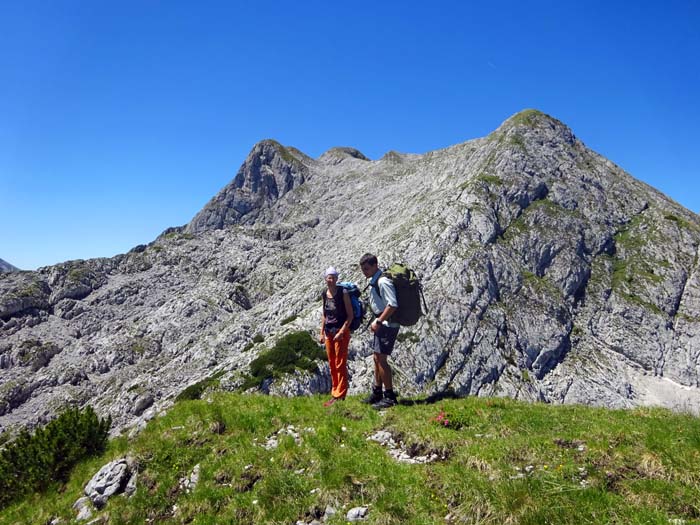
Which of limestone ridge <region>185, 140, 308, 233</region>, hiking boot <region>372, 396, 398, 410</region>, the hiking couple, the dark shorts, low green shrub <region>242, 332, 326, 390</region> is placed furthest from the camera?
limestone ridge <region>185, 140, 308, 233</region>

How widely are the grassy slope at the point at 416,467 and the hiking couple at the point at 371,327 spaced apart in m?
0.92

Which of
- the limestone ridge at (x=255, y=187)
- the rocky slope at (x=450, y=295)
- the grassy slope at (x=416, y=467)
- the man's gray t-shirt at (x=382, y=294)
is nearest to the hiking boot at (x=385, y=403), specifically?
the grassy slope at (x=416, y=467)

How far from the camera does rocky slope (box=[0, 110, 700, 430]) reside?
6888cm

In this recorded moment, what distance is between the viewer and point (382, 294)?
12359 mm

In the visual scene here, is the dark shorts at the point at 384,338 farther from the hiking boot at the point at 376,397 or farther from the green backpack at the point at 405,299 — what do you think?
the hiking boot at the point at 376,397

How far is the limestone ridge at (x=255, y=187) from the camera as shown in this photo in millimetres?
162000

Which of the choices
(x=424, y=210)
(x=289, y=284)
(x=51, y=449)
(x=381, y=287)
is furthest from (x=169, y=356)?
(x=381, y=287)

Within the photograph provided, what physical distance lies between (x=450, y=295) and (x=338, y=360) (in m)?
64.8

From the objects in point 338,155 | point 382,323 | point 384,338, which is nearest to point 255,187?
point 338,155

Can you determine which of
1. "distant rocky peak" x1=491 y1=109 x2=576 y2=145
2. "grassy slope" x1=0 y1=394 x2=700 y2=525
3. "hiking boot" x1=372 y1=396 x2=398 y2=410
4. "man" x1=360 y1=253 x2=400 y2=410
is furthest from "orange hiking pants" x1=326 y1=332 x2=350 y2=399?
"distant rocky peak" x1=491 y1=109 x2=576 y2=145

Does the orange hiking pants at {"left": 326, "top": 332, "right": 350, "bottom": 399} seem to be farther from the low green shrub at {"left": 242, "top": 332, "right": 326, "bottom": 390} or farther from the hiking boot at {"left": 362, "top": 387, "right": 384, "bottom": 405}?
the low green shrub at {"left": 242, "top": 332, "right": 326, "bottom": 390}

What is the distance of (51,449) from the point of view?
12984 mm

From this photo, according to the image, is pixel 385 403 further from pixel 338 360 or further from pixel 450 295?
pixel 450 295

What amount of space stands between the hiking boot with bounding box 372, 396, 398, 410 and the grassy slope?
0.30m
